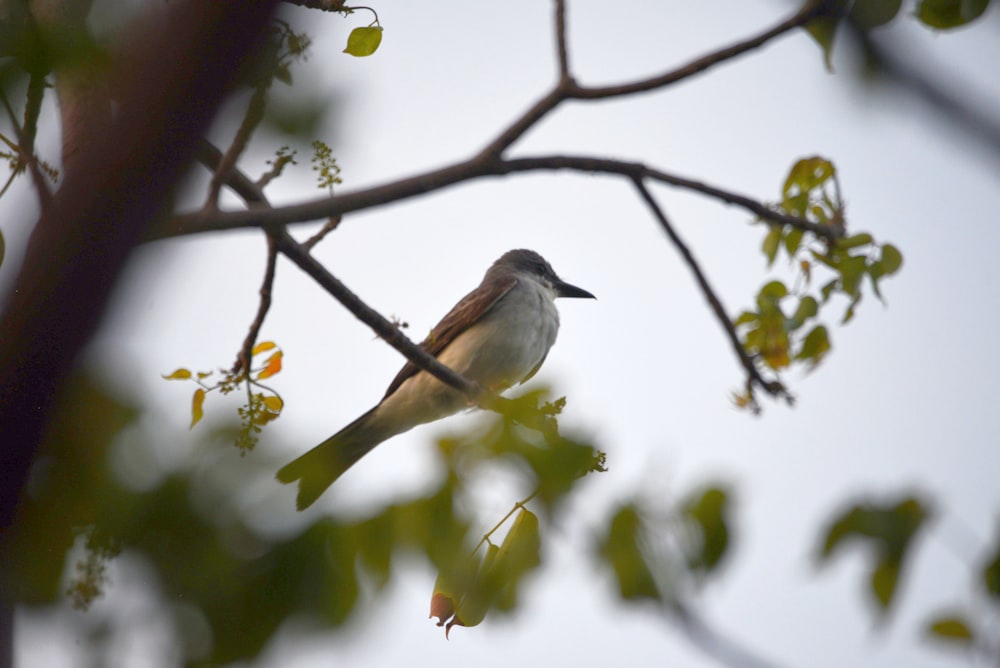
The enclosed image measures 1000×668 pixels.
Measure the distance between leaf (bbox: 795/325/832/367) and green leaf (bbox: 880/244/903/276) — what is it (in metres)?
0.32

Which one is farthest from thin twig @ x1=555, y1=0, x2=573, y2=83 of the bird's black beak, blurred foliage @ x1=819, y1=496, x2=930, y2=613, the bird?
the bird's black beak

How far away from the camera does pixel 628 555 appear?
6.24ft

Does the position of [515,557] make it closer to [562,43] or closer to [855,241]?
[562,43]

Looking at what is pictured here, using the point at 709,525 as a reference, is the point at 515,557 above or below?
above

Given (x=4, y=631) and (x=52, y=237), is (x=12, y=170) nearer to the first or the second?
(x=4, y=631)

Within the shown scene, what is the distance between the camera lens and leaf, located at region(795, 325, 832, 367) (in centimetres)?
340

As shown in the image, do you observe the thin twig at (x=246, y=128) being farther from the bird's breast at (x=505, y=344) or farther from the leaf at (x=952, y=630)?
the bird's breast at (x=505, y=344)

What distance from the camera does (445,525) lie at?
221 cm

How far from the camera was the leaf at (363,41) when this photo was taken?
10.8 feet

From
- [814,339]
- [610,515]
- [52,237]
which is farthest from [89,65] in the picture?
[814,339]

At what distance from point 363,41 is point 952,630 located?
2.53m

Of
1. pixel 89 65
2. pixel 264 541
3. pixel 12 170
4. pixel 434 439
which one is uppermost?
pixel 12 170

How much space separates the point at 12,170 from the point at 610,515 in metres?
2.16

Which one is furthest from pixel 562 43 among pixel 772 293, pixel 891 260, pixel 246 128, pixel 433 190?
pixel 891 260
